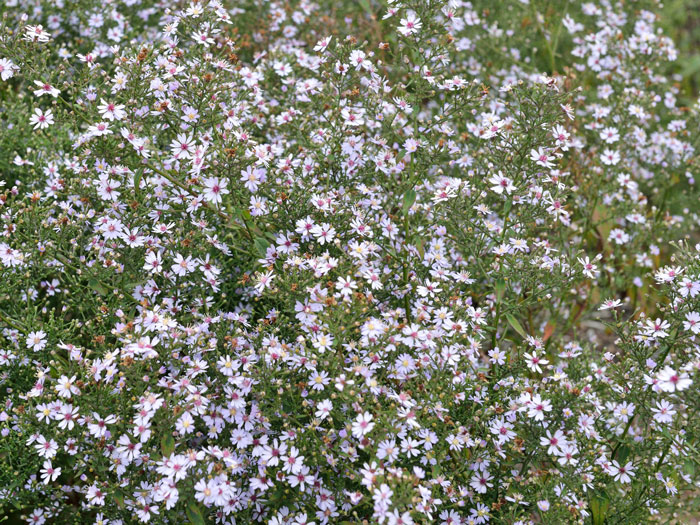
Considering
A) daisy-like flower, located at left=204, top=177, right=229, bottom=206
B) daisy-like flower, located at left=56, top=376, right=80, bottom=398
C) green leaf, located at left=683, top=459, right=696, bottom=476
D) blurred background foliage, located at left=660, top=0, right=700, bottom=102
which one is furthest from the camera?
blurred background foliage, located at left=660, top=0, right=700, bottom=102

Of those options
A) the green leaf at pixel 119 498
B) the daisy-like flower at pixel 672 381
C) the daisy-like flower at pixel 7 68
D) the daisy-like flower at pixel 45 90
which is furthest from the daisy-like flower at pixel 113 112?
the daisy-like flower at pixel 672 381

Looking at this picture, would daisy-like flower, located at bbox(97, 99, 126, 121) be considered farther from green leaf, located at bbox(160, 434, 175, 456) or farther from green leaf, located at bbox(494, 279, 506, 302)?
green leaf, located at bbox(494, 279, 506, 302)

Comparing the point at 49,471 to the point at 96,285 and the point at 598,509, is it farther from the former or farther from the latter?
the point at 598,509

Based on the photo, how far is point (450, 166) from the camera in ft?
16.3

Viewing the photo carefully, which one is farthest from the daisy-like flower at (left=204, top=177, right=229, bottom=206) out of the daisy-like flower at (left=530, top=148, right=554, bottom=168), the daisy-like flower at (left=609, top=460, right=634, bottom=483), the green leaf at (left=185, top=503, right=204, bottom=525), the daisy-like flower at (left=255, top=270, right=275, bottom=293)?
the daisy-like flower at (left=609, top=460, right=634, bottom=483)

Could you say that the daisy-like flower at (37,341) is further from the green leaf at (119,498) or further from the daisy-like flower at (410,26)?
the daisy-like flower at (410,26)

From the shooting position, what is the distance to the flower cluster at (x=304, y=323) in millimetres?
3160

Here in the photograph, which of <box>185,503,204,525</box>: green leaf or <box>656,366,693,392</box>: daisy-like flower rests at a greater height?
<box>656,366,693,392</box>: daisy-like flower

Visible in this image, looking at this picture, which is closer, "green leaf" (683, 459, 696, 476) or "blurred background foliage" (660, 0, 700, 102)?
"green leaf" (683, 459, 696, 476)

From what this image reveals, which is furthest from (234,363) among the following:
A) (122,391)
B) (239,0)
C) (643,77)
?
(643,77)

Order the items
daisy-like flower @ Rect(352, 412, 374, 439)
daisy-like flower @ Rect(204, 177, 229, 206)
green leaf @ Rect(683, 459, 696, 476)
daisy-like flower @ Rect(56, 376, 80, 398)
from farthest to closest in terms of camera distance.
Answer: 1. daisy-like flower @ Rect(204, 177, 229, 206)
2. green leaf @ Rect(683, 459, 696, 476)
3. daisy-like flower @ Rect(56, 376, 80, 398)
4. daisy-like flower @ Rect(352, 412, 374, 439)

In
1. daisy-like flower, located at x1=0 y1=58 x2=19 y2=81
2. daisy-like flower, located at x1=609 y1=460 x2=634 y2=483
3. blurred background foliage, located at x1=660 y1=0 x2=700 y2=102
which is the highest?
blurred background foliage, located at x1=660 y1=0 x2=700 y2=102

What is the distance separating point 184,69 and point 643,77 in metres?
3.89

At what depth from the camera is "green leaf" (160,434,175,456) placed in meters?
3.01
